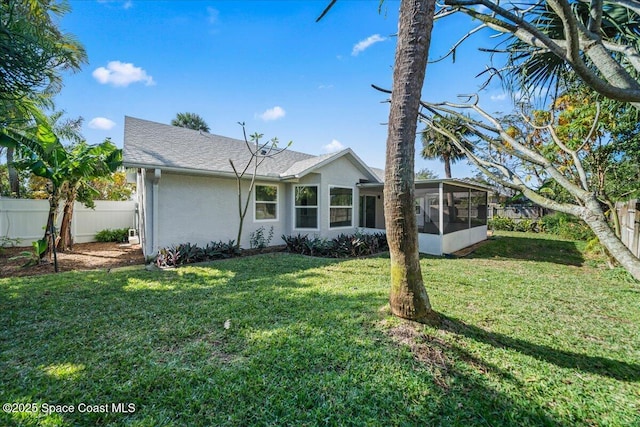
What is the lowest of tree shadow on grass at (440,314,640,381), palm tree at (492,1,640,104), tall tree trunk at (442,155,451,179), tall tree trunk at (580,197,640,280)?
tree shadow on grass at (440,314,640,381)

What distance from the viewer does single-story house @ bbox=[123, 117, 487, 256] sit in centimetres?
881

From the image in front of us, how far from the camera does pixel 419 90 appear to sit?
128 inches

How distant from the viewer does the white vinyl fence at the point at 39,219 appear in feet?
33.6

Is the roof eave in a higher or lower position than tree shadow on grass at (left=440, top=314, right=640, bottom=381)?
higher

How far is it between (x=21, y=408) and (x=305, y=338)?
2.89 meters

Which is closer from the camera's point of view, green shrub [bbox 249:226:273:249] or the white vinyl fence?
the white vinyl fence

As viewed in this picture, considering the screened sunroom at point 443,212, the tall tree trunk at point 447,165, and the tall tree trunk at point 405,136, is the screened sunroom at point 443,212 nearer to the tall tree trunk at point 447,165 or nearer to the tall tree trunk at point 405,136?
the tall tree trunk at point 405,136

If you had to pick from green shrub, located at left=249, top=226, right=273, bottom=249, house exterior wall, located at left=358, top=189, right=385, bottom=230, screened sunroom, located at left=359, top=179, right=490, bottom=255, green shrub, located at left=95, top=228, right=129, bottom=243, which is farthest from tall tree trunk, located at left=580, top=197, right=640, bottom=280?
green shrub, located at left=95, top=228, right=129, bottom=243

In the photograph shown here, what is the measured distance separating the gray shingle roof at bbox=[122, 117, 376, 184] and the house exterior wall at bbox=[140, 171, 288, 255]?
1.90ft

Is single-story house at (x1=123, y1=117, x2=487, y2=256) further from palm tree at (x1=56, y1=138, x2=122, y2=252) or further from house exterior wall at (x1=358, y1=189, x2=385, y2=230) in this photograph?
house exterior wall at (x1=358, y1=189, x2=385, y2=230)

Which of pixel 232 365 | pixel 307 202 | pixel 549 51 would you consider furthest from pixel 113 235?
pixel 549 51

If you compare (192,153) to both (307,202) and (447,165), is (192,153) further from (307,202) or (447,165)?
(447,165)

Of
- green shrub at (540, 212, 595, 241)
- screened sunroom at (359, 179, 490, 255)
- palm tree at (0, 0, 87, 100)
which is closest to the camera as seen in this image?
palm tree at (0, 0, 87, 100)

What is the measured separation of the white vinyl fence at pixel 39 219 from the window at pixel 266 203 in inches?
294
